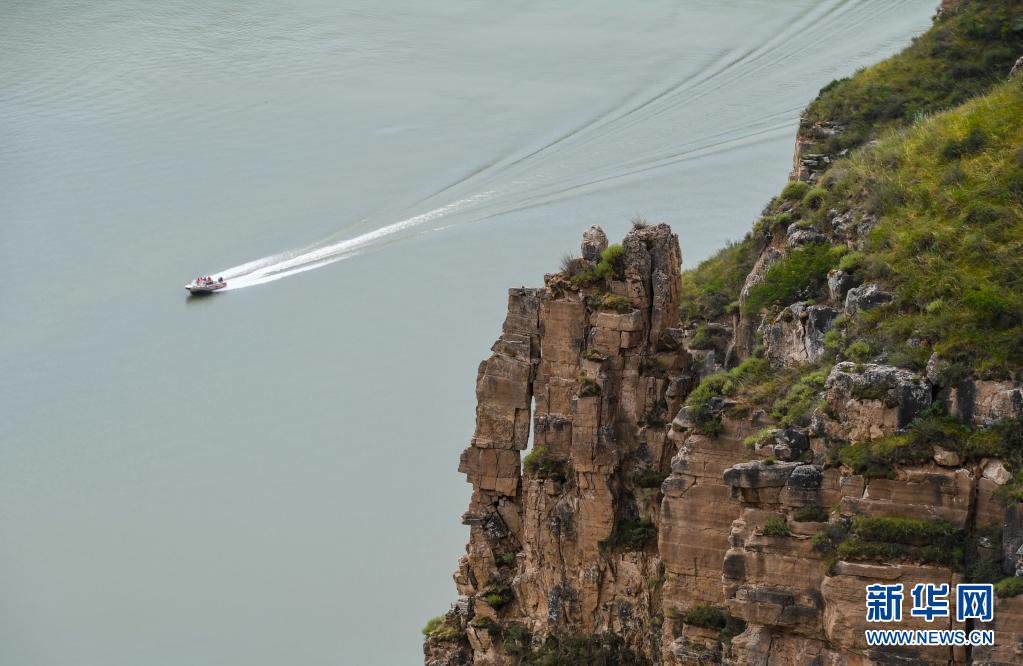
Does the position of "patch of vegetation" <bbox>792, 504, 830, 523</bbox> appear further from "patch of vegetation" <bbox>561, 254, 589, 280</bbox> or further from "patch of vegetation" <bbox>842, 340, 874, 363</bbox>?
"patch of vegetation" <bbox>561, 254, 589, 280</bbox>

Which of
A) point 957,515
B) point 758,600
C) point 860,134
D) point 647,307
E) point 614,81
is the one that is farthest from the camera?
point 614,81

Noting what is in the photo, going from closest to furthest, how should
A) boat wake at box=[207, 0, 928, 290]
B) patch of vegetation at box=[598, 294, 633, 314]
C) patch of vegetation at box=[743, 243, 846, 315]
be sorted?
patch of vegetation at box=[743, 243, 846, 315] < patch of vegetation at box=[598, 294, 633, 314] < boat wake at box=[207, 0, 928, 290]

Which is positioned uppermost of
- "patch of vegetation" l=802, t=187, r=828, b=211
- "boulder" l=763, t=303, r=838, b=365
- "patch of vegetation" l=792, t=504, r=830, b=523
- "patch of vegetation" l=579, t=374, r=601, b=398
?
"patch of vegetation" l=802, t=187, r=828, b=211

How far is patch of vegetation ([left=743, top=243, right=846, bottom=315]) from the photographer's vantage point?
29.6 m

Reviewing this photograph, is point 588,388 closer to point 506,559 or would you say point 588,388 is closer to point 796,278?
point 796,278

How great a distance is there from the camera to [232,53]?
272 feet

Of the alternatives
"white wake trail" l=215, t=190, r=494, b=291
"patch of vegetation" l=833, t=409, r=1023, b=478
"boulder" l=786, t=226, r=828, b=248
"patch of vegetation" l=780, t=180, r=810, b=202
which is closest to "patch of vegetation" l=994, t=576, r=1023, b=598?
"patch of vegetation" l=833, t=409, r=1023, b=478

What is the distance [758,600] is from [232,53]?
62829 mm

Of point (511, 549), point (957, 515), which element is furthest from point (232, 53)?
point (957, 515)

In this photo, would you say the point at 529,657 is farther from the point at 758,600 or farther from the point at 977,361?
the point at 977,361

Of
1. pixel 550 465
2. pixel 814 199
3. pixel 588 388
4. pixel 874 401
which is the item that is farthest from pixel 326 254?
pixel 874 401

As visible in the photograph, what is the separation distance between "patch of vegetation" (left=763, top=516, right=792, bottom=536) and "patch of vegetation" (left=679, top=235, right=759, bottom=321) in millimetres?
8452

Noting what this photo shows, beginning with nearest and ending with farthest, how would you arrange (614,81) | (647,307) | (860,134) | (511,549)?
1. (647,307)
2. (511,549)
3. (860,134)
4. (614,81)

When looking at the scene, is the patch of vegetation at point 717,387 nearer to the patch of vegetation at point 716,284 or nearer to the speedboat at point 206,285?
the patch of vegetation at point 716,284
